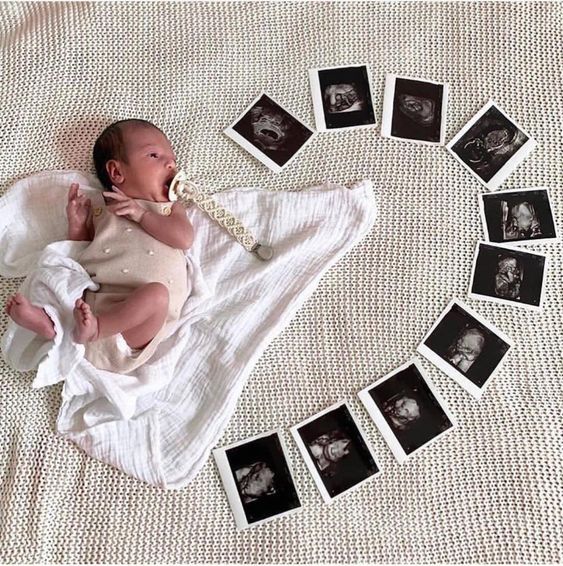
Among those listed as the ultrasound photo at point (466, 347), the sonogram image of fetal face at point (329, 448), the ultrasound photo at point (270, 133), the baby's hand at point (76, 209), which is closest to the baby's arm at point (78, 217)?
the baby's hand at point (76, 209)

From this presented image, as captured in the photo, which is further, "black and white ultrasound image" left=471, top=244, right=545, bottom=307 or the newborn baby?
"black and white ultrasound image" left=471, top=244, right=545, bottom=307

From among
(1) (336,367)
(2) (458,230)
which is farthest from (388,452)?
Result: (2) (458,230)

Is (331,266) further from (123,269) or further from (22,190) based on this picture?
(22,190)

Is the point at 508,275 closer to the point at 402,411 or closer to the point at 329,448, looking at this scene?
the point at 402,411

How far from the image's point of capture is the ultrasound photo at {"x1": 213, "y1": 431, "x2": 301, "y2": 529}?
114 centimetres

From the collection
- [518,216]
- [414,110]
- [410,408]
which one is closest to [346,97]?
[414,110]

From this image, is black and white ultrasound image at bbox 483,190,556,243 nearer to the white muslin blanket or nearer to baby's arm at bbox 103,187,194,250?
the white muslin blanket

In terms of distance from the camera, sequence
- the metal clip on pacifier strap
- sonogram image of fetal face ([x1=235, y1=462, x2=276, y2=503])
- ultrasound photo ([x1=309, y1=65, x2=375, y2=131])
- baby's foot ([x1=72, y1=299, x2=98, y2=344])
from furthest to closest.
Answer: ultrasound photo ([x1=309, y1=65, x2=375, y2=131]), the metal clip on pacifier strap, sonogram image of fetal face ([x1=235, y1=462, x2=276, y2=503]), baby's foot ([x1=72, y1=299, x2=98, y2=344])

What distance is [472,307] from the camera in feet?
4.15

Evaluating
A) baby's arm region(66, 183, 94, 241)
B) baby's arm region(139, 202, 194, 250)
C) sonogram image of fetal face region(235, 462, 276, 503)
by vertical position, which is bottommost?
sonogram image of fetal face region(235, 462, 276, 503)

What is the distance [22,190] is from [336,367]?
0.77 m

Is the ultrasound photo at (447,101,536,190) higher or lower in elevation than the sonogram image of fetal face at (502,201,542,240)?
higher

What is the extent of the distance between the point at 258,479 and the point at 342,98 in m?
0.86

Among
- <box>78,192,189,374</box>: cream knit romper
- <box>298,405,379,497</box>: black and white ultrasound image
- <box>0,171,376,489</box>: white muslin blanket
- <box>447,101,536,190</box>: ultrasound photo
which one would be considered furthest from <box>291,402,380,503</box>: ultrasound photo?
<box>447,101,536,190</box>: ultrasound photo
